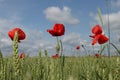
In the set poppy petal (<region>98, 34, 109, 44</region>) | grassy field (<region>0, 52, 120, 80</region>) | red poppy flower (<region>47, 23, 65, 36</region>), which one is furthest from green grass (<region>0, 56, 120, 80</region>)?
red poppy flower (<region>47, 23, 65, 36</region>)

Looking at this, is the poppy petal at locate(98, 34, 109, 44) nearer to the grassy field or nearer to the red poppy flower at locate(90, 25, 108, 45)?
the red poppy flower at locate(90, 25, 108, 45)

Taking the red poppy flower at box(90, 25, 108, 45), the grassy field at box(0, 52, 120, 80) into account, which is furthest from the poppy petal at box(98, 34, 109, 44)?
the grassy field at box(0, 52, 120, 80)

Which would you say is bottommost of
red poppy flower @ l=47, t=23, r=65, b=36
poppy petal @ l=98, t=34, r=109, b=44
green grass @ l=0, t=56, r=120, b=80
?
→ green grass @ l=0, t=56, r=120, b=80

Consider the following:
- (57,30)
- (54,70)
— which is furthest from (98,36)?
(54,70)

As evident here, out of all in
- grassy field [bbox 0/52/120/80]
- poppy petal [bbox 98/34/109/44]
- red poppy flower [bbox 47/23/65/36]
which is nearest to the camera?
grassy field [bbox 0/52/120/80]

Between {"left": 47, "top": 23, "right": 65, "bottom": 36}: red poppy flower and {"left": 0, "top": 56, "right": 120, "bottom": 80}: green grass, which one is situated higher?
{"left": 47, "top": 23, "right": 65, "bottom": 36}: red poppy flower

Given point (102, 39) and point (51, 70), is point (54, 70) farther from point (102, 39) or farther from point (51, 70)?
point (102, 39)

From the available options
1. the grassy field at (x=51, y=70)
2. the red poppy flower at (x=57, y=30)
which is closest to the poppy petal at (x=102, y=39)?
the grassy field at (x=51, y=70)

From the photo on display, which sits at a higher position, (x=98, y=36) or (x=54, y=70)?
(x=98, y=36)

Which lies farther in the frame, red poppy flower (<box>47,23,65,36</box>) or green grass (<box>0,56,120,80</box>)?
red poppy flower (<box>47,23,65,36</box>)

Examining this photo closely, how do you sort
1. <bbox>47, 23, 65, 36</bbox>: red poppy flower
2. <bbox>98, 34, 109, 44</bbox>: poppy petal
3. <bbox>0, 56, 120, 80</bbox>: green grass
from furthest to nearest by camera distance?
<bbox>47, 23, 65, 36</bbox>: red poppy flower < <bbox>98, 34, 109, 44</bbox>: poppy petal < <bbox>0, 56, 120, 80</bbox>: green grass

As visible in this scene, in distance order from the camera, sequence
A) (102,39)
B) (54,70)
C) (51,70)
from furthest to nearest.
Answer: (102,39)
(54,70)
(51,70)

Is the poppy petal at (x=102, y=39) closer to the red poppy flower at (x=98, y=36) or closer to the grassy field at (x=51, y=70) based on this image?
the red poppy flower at (x=98, y=36)

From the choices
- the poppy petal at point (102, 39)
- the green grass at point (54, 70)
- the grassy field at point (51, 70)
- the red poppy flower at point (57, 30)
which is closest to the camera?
the grassy field at point (51, 70)
